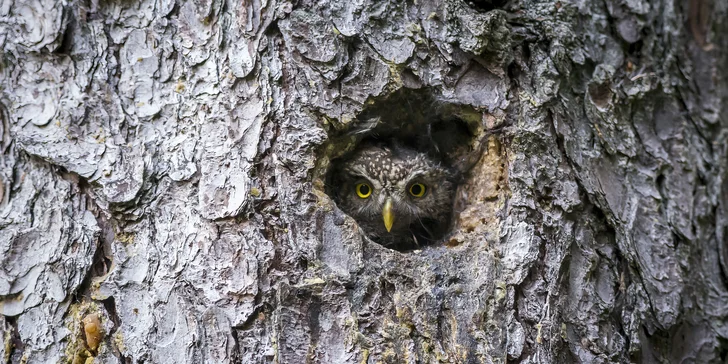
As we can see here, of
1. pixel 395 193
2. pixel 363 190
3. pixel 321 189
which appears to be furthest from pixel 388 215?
pixel 321 189

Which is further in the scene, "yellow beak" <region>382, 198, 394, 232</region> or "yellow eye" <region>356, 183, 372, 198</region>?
"yellow eye" <region>356, 183, 372, 198</region>

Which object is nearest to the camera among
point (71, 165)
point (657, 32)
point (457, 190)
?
point (657, 32)

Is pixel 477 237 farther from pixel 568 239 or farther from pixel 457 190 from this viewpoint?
pixel 457 190

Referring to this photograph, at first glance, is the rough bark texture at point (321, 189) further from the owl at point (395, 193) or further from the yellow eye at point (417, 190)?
the yellow eye at point (417, 190)

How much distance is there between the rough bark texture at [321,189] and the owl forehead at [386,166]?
0.94 meters

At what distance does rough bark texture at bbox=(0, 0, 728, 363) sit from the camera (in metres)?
2.33

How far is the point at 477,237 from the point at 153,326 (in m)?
1.39

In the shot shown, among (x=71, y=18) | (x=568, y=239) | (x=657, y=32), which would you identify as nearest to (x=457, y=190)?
(x=568, y=239)

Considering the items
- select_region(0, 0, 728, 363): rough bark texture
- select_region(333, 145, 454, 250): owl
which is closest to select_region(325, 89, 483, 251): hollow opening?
select_region(333, 145, 454, 250): owl

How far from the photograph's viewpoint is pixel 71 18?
8.32ft

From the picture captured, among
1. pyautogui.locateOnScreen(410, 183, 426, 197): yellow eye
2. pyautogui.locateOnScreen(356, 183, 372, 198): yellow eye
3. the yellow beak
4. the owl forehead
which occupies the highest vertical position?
the owl forehead

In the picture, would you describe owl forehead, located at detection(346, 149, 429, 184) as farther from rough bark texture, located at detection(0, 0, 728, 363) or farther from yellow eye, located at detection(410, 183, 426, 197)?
rough bark texture, located at detection(0, 0, 728, 363)

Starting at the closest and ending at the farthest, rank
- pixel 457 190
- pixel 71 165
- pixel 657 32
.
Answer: pixel 657 32, pixel 71 165, pixel 457 190

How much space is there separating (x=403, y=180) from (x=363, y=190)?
0.87ft
